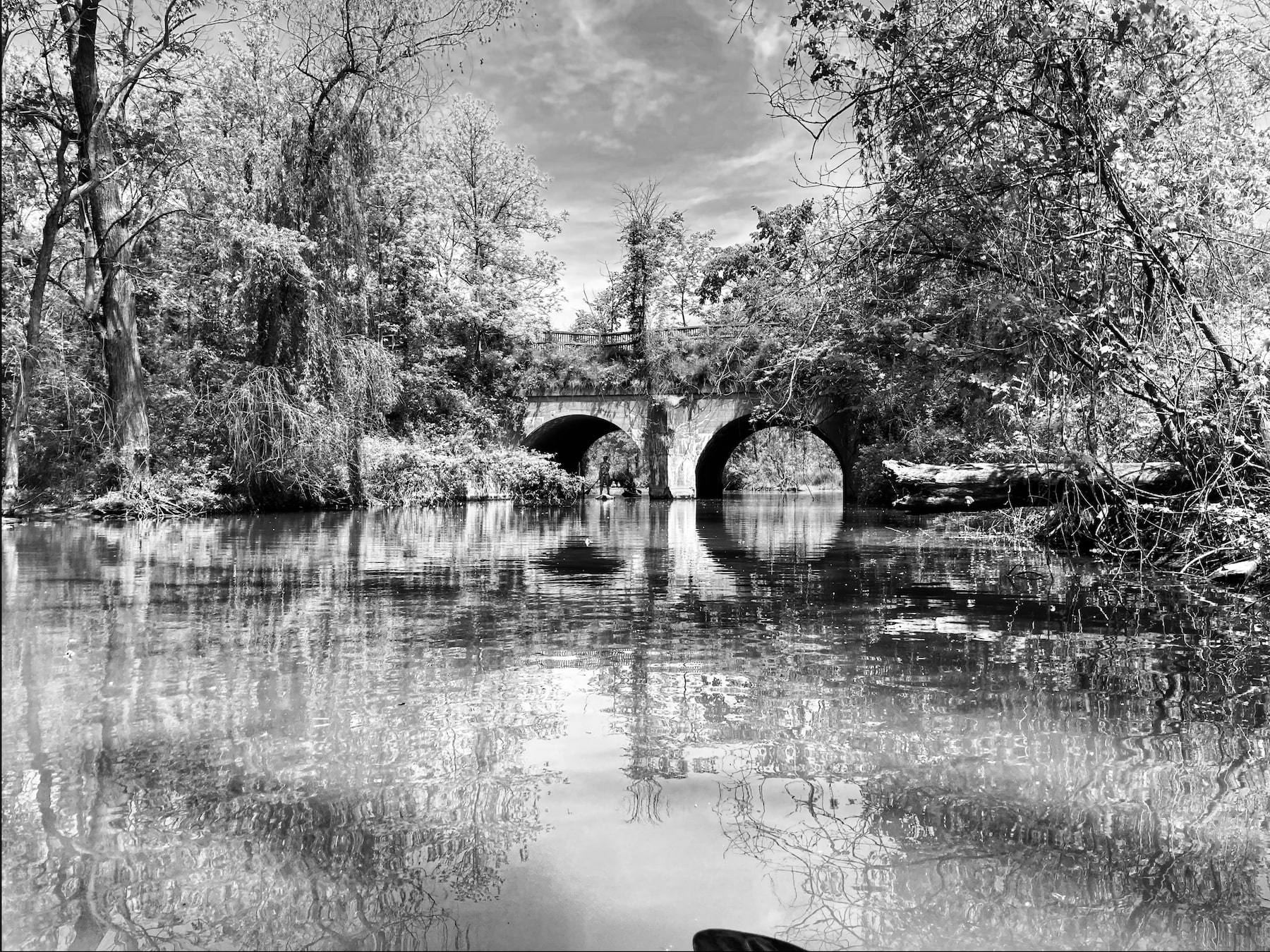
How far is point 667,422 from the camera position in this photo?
29.5 metres

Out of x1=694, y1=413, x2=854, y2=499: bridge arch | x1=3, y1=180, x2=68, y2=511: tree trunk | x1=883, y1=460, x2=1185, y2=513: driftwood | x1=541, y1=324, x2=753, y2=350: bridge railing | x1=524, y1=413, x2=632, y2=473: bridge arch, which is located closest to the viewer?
x1=883, y1=460, x2=1185, y2=513: driftwood

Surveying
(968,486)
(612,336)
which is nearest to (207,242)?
(612,336)

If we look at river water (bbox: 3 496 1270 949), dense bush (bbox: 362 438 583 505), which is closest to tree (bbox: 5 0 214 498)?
dense bush (bbox: 362 438 583 505)

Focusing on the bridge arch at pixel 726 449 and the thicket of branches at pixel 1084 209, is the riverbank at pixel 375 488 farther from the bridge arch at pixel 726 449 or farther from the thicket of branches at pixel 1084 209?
the thicket of branches at pixel 1084 209

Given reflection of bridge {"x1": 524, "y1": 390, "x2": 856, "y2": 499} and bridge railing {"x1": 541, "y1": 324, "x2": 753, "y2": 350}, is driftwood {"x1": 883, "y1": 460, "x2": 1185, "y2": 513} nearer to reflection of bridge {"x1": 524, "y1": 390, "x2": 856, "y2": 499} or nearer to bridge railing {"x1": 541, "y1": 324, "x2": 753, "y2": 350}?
reflection of bridge {"x1": 524, "y1": 390, "x2": 856, "y2": 499}

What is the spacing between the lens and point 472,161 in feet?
105

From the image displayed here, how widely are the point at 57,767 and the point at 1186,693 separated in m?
4.41

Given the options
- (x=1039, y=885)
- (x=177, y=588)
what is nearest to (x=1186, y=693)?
(x=1039, y=885)

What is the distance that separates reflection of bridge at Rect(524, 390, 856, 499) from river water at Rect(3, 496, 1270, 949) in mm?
22518

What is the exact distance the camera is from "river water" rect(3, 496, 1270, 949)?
6.90 feet

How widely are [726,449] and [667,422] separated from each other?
5.21 metres

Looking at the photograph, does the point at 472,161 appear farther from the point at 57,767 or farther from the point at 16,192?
the point at 57,767

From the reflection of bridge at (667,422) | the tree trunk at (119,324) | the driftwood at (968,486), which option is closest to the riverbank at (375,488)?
the tree trunk at (119,324)

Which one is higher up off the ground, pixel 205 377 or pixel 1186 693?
pixel 205 377
